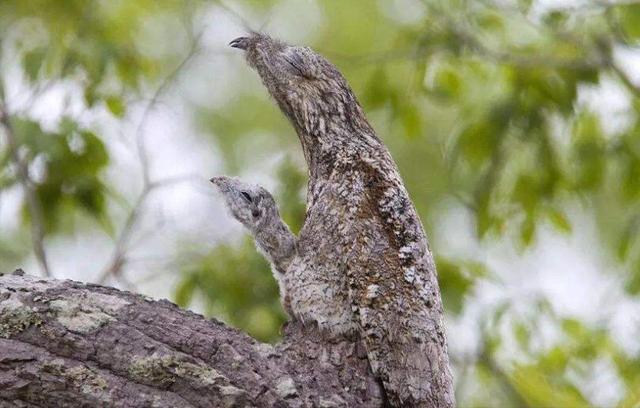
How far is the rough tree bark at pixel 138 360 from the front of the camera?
327 centimetres

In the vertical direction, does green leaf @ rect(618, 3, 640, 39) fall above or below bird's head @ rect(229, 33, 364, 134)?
above

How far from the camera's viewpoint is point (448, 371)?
11.7 ft

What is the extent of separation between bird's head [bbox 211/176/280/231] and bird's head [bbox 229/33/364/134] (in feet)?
0.92

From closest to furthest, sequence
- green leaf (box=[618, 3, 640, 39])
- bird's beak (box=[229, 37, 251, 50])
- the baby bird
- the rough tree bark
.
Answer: the rough tree bark, the baby bird, bird's beak (box=[229, 37, 251, 50]), green leaf (box=[618, 3, 640, 39])

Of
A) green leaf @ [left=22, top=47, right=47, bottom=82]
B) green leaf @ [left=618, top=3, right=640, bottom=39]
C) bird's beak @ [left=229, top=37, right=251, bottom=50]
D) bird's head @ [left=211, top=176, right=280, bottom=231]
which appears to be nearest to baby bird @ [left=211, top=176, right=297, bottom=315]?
bird's head @ [left=211, top=176, right=280, bottom=231]

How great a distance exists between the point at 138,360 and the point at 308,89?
1.11 m

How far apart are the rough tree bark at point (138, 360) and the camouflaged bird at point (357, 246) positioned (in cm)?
11

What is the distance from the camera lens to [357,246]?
11.8 feet

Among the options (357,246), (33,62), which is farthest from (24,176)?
(357,246)

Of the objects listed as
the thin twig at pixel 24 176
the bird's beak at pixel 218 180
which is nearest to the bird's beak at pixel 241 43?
the bird's beak at pixel 218 180

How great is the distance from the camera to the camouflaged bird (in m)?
3.47

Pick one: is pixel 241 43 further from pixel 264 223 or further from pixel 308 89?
pixel 264 223

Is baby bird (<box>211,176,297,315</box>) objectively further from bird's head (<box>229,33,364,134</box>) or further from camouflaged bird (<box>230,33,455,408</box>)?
bird's head (<box>229,33,364,134</box>)

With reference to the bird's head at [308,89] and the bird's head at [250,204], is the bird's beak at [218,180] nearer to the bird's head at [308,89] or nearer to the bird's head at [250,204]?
the bird's head at [250,204]
